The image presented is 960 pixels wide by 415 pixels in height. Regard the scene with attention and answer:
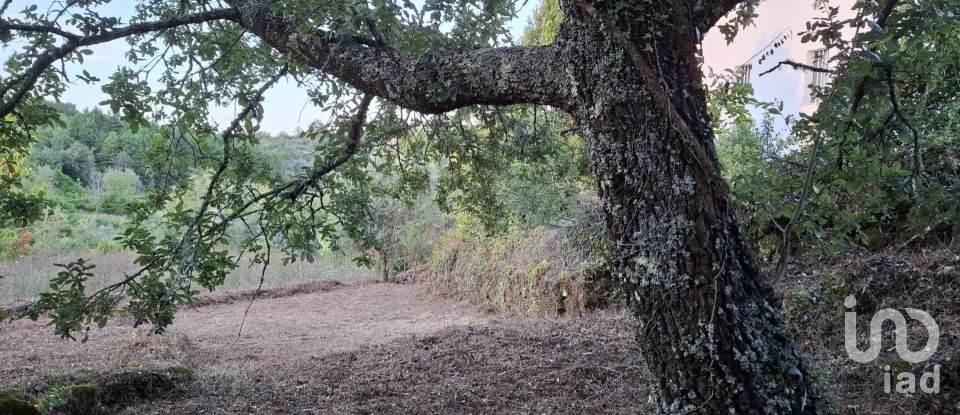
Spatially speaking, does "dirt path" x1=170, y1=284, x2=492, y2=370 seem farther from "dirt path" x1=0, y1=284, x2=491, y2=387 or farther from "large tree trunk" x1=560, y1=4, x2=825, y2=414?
"large tree trunk" x1=560, y1=4, x2=825, y2=414

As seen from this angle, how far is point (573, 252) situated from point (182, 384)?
164 inches

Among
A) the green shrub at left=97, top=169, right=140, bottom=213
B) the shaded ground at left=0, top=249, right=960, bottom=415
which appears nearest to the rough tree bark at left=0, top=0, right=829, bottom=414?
the shaded ground at left=0, top=249, right=960, bottom=415

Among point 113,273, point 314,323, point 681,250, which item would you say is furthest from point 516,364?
point 113,273

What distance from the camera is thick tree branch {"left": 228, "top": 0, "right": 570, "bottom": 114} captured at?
70.3 inches

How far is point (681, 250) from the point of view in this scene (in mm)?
1406

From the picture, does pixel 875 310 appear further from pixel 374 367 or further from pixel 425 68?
pixel 374 367

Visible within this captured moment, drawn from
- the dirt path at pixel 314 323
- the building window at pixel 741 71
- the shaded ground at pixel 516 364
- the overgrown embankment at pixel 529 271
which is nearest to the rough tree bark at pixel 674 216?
the building window at pixel 741 71

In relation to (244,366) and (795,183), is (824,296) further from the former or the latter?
(244,366)

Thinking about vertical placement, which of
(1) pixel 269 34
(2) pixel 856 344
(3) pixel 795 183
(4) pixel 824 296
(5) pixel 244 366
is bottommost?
(5) pixel 244 366

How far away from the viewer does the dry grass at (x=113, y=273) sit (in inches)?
316

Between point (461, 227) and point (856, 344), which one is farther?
point (461, 227)

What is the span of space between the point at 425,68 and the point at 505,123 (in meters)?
1.29

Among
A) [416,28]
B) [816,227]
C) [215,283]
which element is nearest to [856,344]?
[816,227]

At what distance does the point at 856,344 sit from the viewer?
9.20 ft
